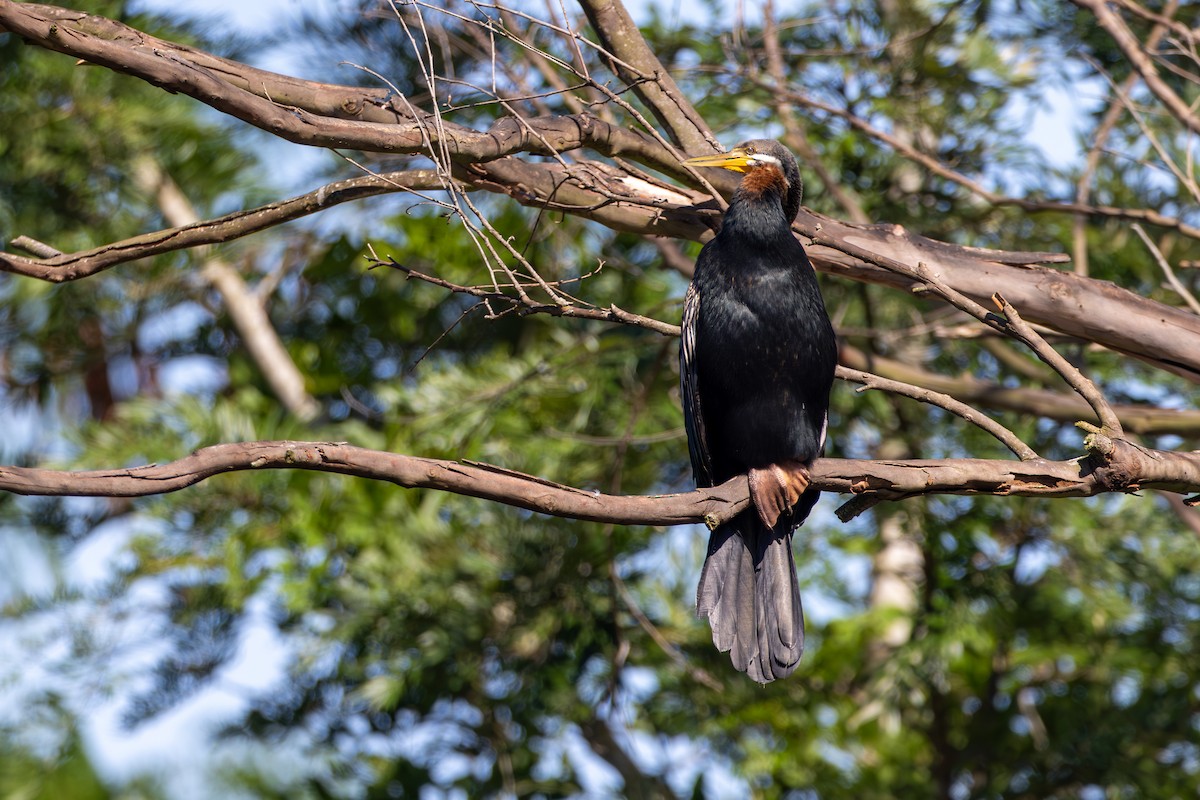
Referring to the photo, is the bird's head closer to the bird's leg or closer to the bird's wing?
the bird's wing

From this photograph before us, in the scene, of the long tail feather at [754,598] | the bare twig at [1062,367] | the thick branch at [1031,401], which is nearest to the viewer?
the bare twig at [1062,367]

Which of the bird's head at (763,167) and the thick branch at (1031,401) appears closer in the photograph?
the bird's head at (763,167)

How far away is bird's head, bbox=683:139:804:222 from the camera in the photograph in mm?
2818

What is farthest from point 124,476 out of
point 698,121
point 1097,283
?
point 1097,283

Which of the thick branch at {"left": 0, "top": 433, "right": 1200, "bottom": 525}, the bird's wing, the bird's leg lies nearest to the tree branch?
the thick branch at {"left": 0, "top": 433, "right": 1200, "bottom": 525}

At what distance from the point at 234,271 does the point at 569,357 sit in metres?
2.11

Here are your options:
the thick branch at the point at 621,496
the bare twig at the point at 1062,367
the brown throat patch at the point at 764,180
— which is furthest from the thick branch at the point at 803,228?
the thick branch at the point at 621,496

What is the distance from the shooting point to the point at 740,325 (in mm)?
2801

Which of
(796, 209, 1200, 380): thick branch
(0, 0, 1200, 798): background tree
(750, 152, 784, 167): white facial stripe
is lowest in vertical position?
(0, 0, 1200, 798): background tree

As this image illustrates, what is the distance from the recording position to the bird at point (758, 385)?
2670 millimetres

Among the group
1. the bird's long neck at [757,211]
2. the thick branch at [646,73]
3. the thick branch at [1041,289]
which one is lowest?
the thick branch at [1041,289]

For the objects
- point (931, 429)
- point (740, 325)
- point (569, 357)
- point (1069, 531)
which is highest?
point (740, 325)

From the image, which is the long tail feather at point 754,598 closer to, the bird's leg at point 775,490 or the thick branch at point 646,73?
the bird's leg at point 775,490

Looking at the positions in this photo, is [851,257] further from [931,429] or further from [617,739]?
[617,739]
